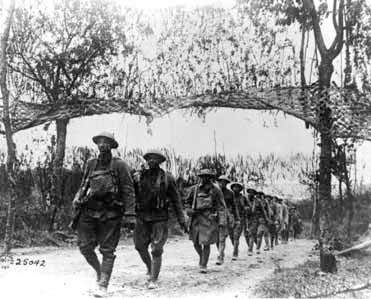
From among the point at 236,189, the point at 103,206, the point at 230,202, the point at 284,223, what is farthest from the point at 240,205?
the point at 103,206

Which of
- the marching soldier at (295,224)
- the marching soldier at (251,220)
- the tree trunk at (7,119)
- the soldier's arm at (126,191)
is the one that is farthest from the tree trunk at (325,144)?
the marching soldier at (295,224)

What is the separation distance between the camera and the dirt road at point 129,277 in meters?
6.20

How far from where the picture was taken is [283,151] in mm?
12734

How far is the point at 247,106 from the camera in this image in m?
8.91

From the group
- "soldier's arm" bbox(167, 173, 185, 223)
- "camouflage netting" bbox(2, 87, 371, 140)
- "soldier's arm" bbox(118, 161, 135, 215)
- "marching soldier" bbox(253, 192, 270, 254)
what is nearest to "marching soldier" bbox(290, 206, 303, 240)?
"marching soldier" bbox(253, 192, 270, 254)

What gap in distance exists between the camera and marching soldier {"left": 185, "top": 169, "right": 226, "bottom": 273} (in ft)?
28.9

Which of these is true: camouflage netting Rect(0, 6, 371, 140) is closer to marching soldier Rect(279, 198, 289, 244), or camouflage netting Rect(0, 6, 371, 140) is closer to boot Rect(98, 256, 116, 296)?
boot Rect(98, 256, 116, 296)

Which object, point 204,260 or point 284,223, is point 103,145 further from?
point 284,223

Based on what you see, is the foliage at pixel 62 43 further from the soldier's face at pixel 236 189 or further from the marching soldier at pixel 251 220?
the marching soldier at pixel 251 220

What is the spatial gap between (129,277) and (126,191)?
70.2 inches

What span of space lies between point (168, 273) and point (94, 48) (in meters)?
4.77

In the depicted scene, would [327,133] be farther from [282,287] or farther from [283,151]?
[283,151]

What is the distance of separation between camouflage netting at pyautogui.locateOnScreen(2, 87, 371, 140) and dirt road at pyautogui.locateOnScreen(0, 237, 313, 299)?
2.47 m

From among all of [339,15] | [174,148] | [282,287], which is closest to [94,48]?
[174,148]
